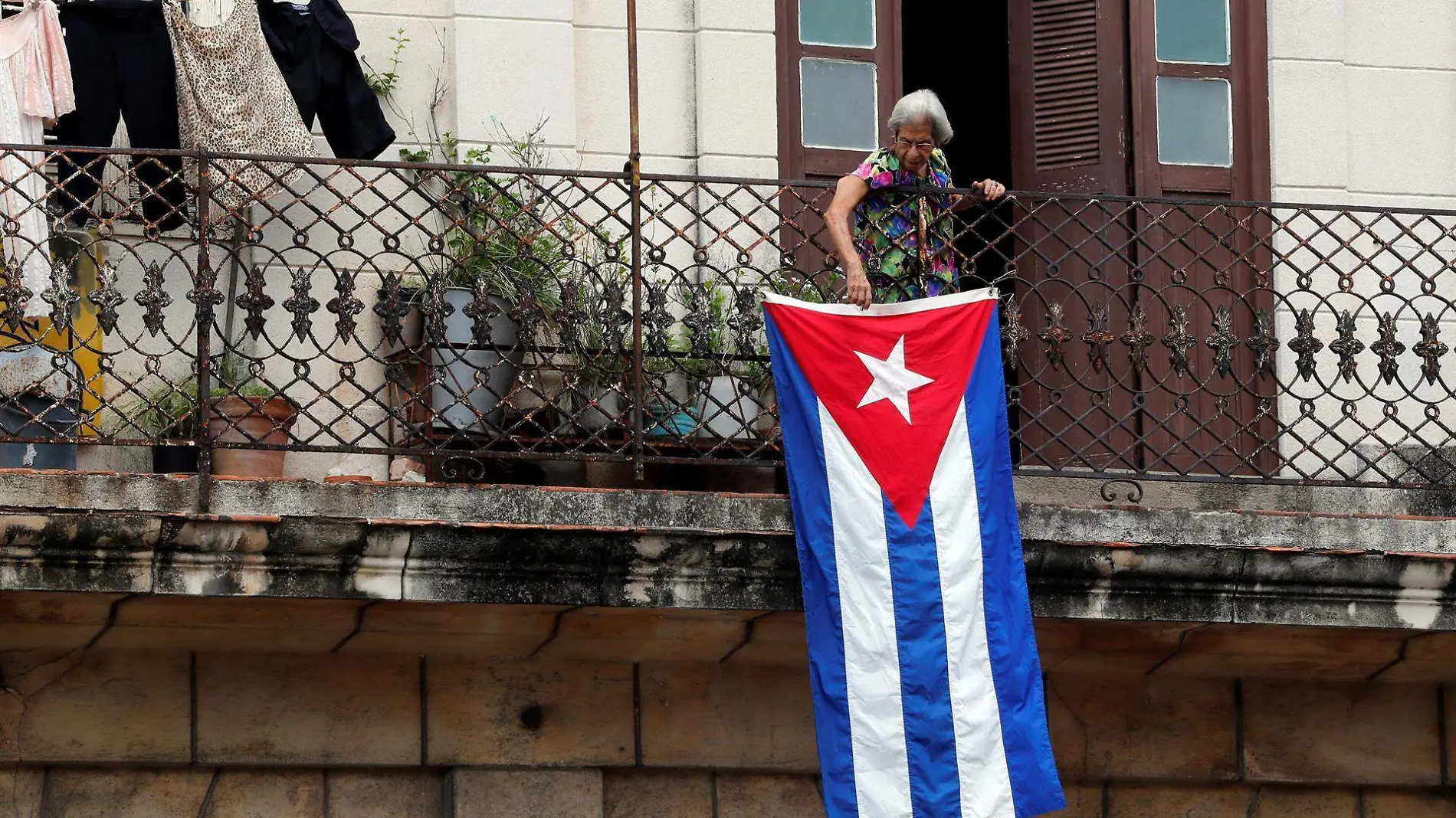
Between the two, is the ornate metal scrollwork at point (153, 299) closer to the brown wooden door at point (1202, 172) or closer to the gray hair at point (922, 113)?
the gray hair at point (922, 113)

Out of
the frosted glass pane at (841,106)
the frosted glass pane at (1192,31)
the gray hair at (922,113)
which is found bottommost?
the gray hair at (922,113)

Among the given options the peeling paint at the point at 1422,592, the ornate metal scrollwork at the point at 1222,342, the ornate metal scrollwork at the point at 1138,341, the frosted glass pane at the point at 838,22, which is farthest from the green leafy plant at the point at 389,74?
the peeling paint at the point at 1422,592

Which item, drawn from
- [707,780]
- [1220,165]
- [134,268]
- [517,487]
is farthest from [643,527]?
[1220,165]

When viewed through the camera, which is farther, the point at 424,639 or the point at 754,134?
the point at 754,134

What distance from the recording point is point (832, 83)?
10.7 metres

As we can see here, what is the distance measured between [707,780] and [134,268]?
3.02m

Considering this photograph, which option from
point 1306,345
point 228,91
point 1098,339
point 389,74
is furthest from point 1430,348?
point 228,91

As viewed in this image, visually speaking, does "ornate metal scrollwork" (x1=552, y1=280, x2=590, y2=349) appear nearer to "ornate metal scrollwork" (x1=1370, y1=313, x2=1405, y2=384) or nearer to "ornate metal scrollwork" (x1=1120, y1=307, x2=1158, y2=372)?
"ornate metal scrollwork" (x1=1120, y1=307, x2=1158, y2=372)

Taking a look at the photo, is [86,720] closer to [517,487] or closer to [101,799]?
[101,799]

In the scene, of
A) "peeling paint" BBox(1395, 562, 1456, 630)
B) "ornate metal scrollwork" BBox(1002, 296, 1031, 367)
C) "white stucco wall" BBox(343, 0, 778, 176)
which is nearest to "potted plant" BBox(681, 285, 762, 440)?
"white stucco wall" BBox(343, 0, 778, 176)

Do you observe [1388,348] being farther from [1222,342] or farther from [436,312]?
[436,312]

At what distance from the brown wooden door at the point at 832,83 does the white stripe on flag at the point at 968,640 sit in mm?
1952

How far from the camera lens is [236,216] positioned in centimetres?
900

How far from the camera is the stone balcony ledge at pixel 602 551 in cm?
842
